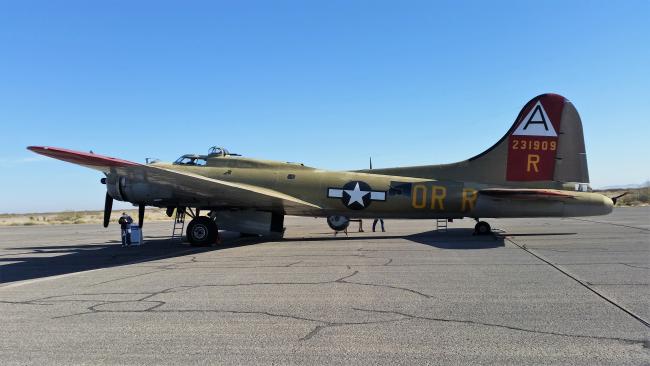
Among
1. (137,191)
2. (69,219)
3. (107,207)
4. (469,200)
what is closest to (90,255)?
(137,191)

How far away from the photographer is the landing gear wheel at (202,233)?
1736 centimetres

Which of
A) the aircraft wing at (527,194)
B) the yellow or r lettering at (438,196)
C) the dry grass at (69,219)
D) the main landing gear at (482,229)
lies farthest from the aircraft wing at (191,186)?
the dry grass at (69,219)

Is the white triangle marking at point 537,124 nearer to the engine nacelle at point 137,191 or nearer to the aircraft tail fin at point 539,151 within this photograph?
the aircraft tail fin at point 539,151

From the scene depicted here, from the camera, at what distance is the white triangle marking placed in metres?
18.0

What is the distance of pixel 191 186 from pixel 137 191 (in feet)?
8.71

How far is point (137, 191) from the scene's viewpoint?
17969 millimetres

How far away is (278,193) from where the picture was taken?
19.0 m

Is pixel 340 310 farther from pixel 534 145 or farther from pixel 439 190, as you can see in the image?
pixel 534 145

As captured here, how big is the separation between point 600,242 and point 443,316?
10.8 m

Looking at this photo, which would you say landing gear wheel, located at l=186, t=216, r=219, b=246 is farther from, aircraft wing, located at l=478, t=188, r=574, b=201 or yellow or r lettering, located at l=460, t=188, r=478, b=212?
aircraft wing, located at l=478, t=188, r=574, b=201

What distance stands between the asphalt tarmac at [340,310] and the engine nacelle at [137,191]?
5.50 m

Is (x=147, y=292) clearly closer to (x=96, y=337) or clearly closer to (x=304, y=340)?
(x=96, y=337)

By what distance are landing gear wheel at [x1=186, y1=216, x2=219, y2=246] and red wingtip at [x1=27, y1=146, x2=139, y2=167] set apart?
3495mm

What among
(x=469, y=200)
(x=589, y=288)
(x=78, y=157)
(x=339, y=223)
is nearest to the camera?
(x=589, y=288)
